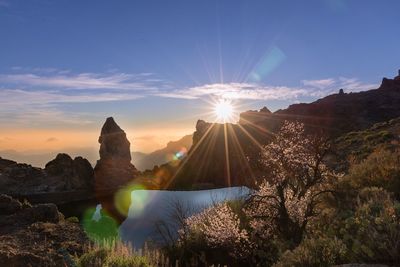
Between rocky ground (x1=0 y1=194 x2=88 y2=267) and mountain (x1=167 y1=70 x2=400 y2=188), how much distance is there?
43.1 meters

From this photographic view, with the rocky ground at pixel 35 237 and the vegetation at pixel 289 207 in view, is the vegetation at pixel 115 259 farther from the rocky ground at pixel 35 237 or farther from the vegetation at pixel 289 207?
the vegetation at pixel 289 207

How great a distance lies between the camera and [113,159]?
3433 inches

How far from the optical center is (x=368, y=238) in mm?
8109

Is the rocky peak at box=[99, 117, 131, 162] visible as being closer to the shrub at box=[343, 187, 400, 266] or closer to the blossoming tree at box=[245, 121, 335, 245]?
the blossoming tree at box=[245, 121, 335, 245]

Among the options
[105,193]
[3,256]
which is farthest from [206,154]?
[3,256]

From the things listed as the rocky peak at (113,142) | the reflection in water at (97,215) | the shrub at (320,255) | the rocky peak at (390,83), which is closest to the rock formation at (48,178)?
the rocky peak at (113,142)

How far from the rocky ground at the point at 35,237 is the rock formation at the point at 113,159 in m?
56.5

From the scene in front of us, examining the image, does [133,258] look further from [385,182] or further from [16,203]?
[16,203]

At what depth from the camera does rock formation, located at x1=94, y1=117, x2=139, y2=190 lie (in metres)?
83.4

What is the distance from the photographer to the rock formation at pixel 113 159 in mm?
83375

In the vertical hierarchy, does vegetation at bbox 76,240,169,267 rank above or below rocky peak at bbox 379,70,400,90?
below

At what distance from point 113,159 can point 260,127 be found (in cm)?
4068

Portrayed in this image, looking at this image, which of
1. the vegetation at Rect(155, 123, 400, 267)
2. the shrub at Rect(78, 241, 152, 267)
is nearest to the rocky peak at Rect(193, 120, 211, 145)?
the vegetation at Rect(155, 123, 400, 267)

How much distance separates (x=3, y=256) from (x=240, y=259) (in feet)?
31.0
